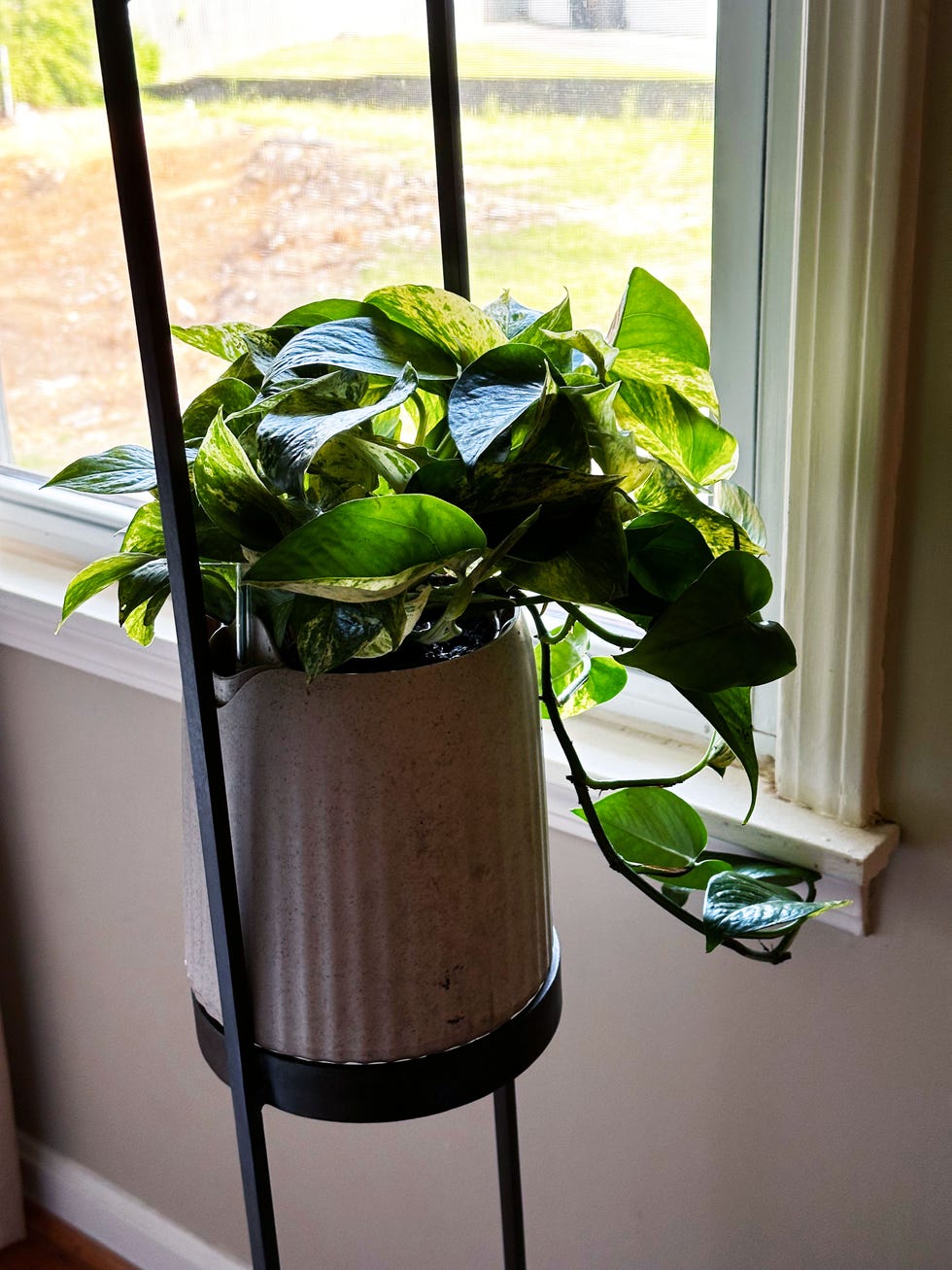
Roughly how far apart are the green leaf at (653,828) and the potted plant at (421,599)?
163 mm

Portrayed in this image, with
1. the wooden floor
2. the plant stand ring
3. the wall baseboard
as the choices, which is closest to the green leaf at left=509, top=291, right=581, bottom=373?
the plant stand ring

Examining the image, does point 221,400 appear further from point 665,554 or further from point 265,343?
point 665,554

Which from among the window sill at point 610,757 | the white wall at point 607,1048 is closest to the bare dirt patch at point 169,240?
the window sill at point 610,757

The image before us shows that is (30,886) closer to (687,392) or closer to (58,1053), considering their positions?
(58,1053)

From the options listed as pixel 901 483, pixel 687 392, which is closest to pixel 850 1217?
pixel 901 483

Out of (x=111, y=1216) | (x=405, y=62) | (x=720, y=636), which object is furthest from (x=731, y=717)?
(x=111, y=1216)

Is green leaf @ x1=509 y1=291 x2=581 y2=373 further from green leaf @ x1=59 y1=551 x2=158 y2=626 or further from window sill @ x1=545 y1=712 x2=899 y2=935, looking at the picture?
window sill @ x1=545 y1=712 x2=899 y2=935

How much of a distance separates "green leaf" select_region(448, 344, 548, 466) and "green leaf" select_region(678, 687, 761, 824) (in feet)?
0.58

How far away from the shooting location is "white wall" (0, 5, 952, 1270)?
0.81 m

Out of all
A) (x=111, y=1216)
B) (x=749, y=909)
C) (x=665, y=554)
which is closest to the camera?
(x=665, y=554)

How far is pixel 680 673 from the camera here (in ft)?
1.82

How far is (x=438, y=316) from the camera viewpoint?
55 cm

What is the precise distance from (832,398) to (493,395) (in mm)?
333

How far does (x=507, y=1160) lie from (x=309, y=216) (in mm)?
804
